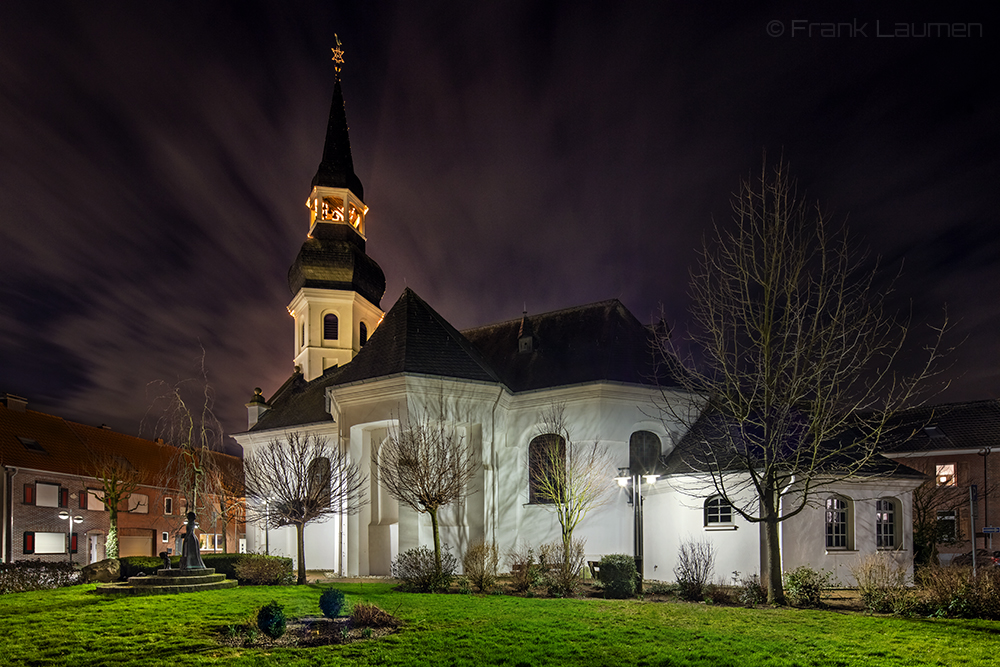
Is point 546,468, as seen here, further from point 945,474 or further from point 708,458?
point 945,474

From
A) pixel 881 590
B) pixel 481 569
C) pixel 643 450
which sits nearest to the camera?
pixel 881 590

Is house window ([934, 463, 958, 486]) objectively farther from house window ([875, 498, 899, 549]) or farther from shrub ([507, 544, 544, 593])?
shrub ([507, 544, 544, 593])

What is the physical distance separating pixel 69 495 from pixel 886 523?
1702 inches

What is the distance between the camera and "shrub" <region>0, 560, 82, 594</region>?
19.5 metres

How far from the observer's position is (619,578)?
1742cm

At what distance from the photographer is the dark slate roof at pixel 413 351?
25.8 meters

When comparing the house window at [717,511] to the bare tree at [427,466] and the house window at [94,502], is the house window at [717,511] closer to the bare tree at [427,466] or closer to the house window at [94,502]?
the bare tree at [427,466]

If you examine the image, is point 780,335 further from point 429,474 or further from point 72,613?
point 72,613

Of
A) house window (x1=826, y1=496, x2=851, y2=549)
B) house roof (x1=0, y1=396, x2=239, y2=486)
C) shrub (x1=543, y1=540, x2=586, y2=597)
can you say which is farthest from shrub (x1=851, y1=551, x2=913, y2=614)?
house roof (x1=0, y1=396, x2=239, y2=486)

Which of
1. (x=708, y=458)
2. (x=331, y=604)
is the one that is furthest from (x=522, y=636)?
(x=708, y=458)

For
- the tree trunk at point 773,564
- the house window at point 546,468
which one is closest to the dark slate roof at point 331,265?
the house window at point 546,468

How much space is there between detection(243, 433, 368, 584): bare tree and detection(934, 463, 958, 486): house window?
33342mm

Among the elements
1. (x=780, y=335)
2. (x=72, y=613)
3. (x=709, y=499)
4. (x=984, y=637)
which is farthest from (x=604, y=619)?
(x=72, y=613)

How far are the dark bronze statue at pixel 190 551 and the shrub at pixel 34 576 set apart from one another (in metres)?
4.81
